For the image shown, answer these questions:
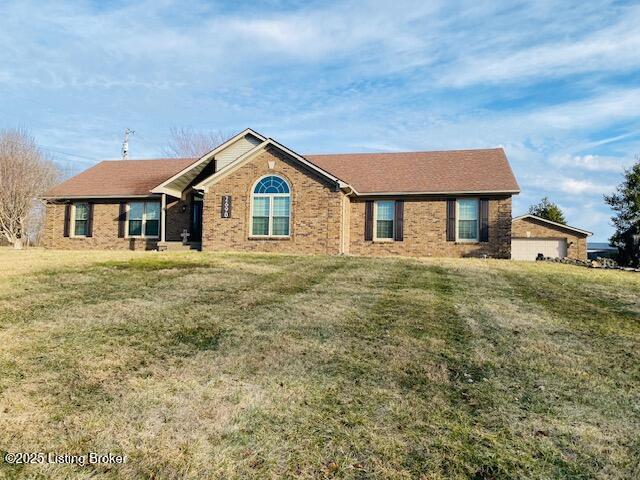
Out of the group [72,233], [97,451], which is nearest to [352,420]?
[97,451]

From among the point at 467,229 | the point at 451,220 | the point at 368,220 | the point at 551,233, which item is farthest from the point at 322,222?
the point at 551,233

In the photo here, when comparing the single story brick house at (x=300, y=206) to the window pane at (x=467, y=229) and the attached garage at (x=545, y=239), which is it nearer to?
the window pane at (x=467, y=229)

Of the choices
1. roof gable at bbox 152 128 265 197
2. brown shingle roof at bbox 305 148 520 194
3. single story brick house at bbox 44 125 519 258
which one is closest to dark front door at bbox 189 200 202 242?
single story brick house at bbox 44 125 519 258

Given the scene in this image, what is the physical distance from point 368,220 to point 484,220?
201 inches

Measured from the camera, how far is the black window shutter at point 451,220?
19.7m

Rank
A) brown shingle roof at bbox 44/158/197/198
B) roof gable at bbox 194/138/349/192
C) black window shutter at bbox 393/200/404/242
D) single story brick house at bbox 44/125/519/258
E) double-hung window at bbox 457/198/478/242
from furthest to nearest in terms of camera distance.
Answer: brown shingle roof at bbox 44/158/197/198, black window shutter at bbox 393/200/404/242, double-hung window at bbox 457/198/478/242, single story brick house at bbox 44/125/519/258, roof gable at bbox 194/138/349/192

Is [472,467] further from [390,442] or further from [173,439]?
[173,439]

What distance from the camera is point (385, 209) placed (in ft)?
67.6

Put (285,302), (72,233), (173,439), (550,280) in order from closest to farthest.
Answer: (173,439), (285,302), (550,280), (72,233)

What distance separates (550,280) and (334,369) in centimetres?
953

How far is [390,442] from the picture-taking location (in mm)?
3465

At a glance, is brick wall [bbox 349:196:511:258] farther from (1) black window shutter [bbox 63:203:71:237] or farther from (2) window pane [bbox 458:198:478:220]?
(1) black window shutter [bbox 63:203:71:237]

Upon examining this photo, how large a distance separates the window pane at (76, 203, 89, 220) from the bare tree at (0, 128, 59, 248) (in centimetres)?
762

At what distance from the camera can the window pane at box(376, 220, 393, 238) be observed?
20.5m
